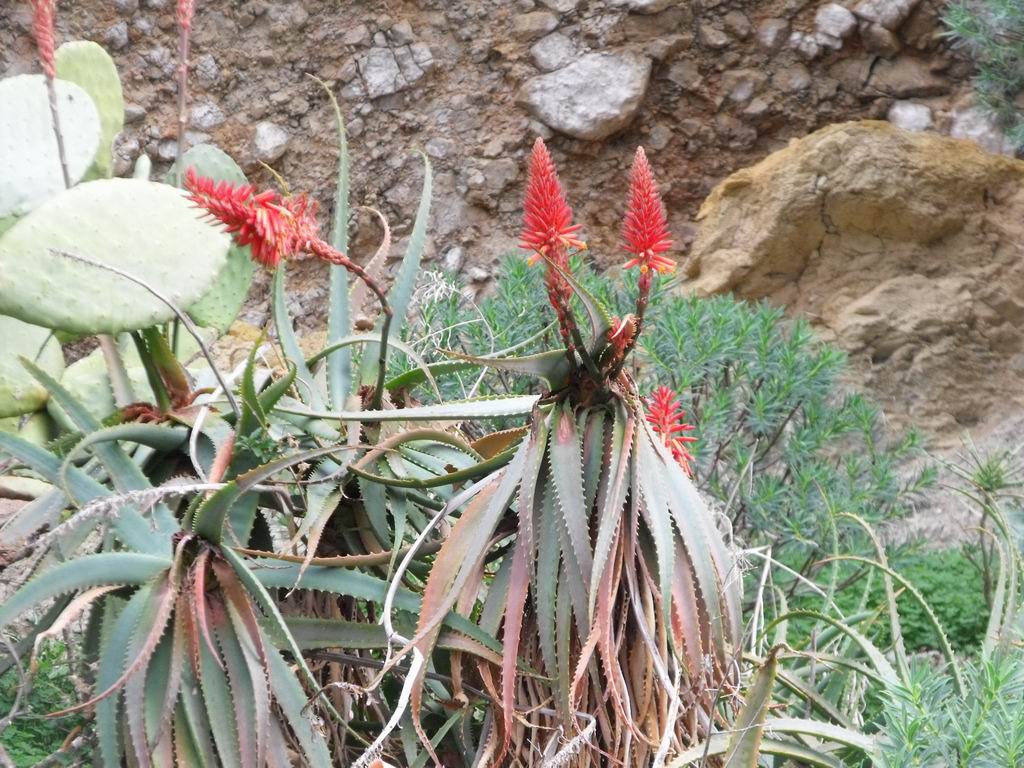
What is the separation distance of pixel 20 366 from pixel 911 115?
3.69 m

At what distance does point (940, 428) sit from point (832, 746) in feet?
10.2

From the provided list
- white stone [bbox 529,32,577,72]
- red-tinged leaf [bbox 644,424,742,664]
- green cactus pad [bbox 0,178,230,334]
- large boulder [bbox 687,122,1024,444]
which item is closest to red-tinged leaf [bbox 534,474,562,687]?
red-tinged leaf [bbox 644,424,742,664]

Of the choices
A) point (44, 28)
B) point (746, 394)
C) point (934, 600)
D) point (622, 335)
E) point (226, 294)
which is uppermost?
point (44, 28)

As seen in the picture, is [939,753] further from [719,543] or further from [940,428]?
[940,428]

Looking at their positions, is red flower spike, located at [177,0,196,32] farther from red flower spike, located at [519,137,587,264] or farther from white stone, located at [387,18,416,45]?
white stone, located at [387,18,416,45]

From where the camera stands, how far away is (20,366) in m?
2.30

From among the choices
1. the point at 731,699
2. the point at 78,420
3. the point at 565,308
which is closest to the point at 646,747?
the point at 731,699

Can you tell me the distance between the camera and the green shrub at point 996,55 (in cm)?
416

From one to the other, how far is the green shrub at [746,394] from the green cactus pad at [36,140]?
2.91ft

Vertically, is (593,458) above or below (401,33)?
below

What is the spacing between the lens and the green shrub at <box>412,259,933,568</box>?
117 inches

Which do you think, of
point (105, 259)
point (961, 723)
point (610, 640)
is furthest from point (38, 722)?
point (961, 723)

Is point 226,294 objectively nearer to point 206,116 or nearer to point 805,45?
point 206,116

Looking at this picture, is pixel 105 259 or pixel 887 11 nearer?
pixel 105 259
